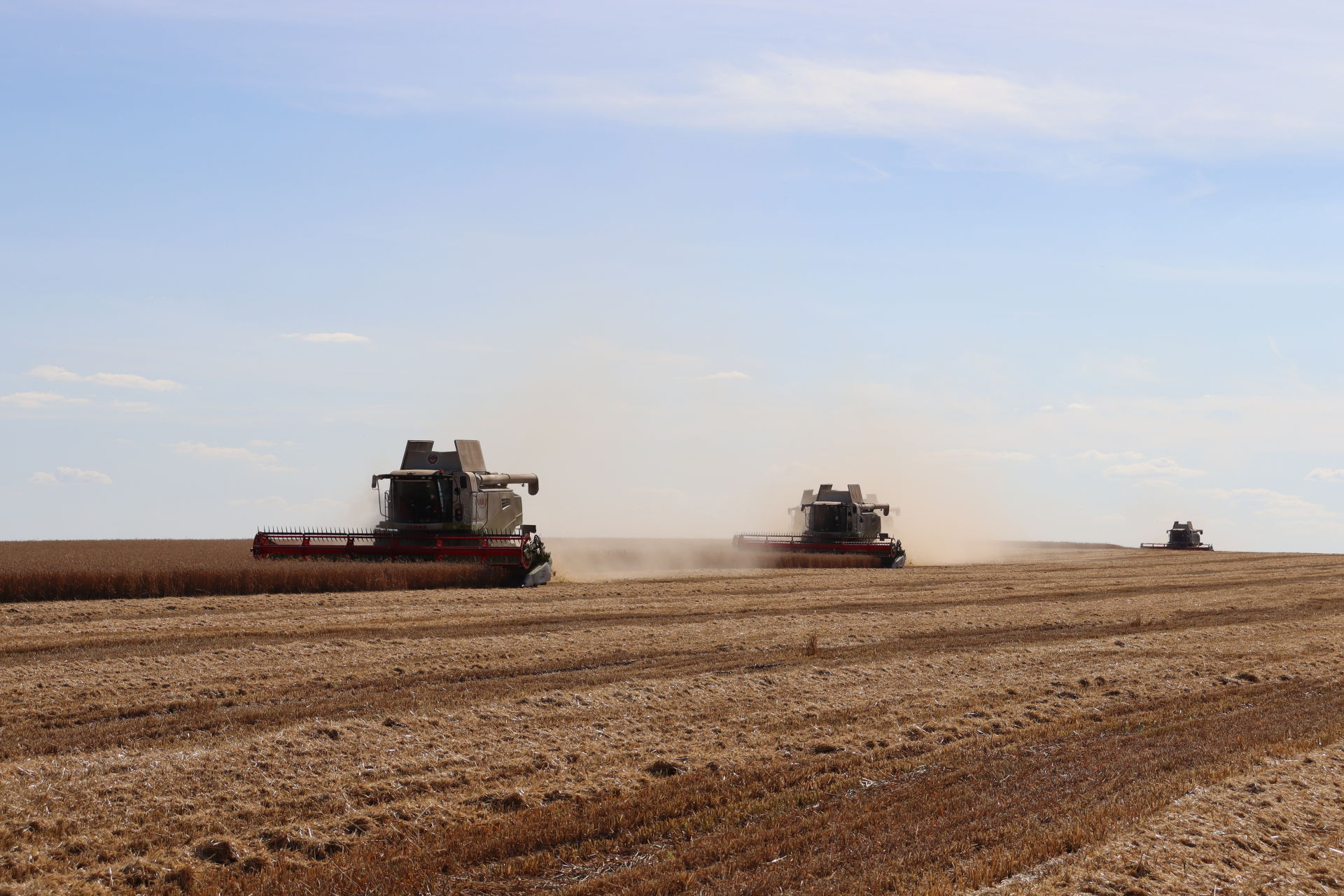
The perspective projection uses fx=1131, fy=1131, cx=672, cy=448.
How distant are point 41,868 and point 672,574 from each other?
28.1 m

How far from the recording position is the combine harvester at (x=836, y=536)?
42688mm

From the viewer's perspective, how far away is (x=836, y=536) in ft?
148

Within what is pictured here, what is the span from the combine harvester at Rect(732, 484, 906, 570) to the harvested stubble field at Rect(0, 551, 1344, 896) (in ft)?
75.0

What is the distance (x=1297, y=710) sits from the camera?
12.8m

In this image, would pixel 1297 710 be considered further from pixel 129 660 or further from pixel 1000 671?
pixel 129 660

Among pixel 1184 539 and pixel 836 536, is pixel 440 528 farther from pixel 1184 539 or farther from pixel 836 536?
pixel 1184 539

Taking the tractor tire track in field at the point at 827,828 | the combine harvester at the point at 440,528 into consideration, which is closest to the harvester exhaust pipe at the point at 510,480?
the combine harvester at the point at 440,528

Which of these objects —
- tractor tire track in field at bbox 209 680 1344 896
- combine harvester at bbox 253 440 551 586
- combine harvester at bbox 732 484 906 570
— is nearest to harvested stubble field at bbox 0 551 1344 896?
tractor tire track in field at bbox 209 680 1344 896

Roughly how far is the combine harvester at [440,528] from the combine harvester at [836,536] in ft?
48.1

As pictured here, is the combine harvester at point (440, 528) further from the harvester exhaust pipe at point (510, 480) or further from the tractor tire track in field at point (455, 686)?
the tractor tire track in field at point (455, 686)

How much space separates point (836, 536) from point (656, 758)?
3583cm

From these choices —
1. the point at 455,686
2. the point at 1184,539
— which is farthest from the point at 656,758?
the point at 1184,539

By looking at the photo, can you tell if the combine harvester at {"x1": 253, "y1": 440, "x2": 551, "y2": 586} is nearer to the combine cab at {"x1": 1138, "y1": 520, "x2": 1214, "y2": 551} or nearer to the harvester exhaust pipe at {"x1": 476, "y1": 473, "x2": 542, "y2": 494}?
the harvester exhaust pipe at {"x1": 476, "y1": 473, "x2": 542, "y2": 494}

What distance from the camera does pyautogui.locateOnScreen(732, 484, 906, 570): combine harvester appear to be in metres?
42.7
